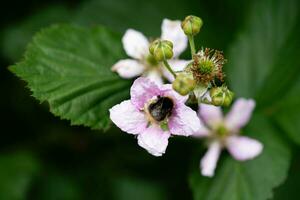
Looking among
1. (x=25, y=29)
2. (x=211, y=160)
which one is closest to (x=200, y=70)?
(x=211, y=160)

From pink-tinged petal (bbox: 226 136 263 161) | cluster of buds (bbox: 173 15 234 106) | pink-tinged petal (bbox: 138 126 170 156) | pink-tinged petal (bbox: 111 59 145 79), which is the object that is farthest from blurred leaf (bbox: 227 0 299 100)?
pink-tinged petal (bbox: 138 126 170 156)

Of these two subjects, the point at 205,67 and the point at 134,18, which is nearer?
the point at 205,67

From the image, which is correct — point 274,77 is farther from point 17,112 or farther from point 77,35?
point 17,112

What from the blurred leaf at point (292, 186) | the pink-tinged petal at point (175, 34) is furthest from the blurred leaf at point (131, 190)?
the pink-tinged petal at point (175, 34)

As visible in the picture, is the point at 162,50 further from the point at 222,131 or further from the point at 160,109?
the point at 222,131

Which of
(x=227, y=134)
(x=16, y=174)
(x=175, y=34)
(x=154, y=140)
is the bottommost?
(x=16, y=174)

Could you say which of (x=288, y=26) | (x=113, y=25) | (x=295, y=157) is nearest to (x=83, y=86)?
(x=113, y=25)

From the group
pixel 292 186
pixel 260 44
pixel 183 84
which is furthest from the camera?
pixel 292 186

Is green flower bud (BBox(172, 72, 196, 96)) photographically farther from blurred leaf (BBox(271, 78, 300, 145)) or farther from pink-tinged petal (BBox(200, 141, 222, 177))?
blurred leaf (BBox(271, 78, 300, 145))
